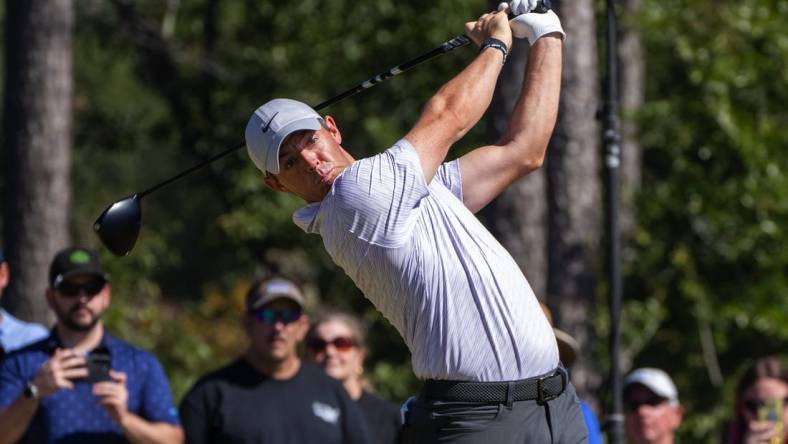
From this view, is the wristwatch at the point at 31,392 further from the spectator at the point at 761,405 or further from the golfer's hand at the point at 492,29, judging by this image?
the spectator at the point at 761,405

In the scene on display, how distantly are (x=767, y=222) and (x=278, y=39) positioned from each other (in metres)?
7.45

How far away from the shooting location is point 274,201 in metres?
15.0

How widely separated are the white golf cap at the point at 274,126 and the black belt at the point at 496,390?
836mm

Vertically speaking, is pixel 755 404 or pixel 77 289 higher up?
pixel 77 289

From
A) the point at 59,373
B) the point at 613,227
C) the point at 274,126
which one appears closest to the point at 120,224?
the point at 274,126

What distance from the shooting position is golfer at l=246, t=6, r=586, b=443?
4.25 meters

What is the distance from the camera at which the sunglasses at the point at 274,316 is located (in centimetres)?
717

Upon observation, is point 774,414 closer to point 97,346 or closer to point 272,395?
point 272,395

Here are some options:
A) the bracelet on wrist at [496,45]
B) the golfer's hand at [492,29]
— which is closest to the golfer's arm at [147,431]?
the golfer's hand at [492,29]

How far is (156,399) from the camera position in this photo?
682 cm

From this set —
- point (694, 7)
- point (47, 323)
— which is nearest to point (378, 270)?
point (47, 323)

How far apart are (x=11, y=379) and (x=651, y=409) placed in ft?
9.99

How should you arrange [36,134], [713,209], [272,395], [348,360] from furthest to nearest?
1. [713,209]
2. [36,134]
3. [348,360]
4. [272,395]

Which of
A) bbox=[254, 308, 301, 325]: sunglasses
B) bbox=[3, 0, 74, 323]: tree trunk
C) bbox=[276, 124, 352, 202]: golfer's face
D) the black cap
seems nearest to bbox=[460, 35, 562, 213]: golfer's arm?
bbox=[276, 124, 352, 202]: golfer's face
